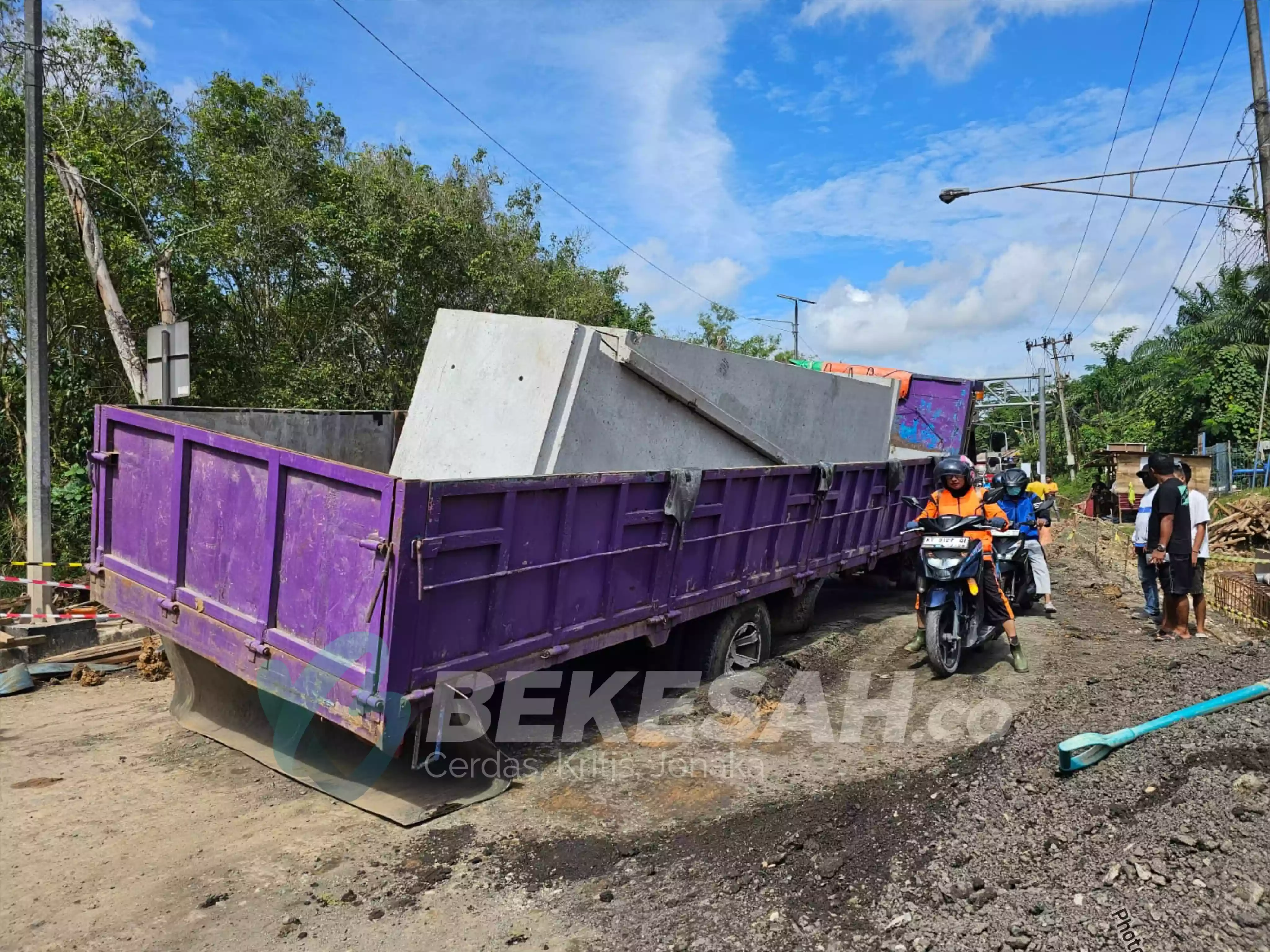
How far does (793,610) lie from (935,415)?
667cm

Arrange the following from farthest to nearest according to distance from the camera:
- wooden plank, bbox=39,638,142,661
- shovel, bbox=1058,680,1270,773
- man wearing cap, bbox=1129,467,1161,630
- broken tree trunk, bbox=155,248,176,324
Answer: broken tree trunk, bbox=155,248,176,324
man wearing cap, bbox=1129,467,1161,630
wooden plank, bbox=39,638,142,661
shovel, bbox=1058,680,1270,773

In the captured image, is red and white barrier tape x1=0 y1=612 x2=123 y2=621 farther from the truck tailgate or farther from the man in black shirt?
the man in black shirt

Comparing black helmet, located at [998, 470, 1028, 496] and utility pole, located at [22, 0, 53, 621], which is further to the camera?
black helmet, located at [998, 470, 1028, 496]

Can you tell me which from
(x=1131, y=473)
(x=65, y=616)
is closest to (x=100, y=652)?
(x=65, y=616)

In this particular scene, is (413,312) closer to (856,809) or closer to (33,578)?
(33,578)

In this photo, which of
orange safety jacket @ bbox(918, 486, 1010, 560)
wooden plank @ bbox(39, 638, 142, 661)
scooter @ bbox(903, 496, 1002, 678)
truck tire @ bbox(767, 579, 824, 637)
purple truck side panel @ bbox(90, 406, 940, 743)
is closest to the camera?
purple truck side panel @ bbox(90, 406, 940, 743)

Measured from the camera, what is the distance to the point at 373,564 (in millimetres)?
3473

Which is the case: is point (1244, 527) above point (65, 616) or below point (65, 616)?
above

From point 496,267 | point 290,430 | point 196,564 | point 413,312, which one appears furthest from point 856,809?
point 496,267

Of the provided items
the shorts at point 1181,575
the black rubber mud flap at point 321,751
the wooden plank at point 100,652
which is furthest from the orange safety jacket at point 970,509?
the wooden plank at point 100,652

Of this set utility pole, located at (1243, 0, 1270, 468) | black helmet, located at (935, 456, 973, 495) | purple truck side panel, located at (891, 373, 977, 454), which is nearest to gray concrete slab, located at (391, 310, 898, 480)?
black helmet, located at (935, 456, 973, 495)

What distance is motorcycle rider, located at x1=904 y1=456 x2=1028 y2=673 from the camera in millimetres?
5992

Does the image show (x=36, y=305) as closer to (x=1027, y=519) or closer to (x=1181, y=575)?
(x=1027, y=519)

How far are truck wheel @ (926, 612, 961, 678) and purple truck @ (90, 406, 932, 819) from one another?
1313 millimetres
